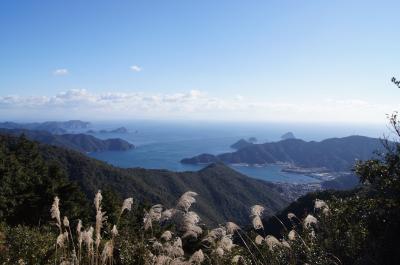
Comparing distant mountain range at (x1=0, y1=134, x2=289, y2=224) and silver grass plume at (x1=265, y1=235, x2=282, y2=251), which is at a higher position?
silver grass plume at (x1=265, y1=235, x2=282, y2=251)

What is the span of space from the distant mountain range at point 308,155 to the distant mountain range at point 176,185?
2445 inches

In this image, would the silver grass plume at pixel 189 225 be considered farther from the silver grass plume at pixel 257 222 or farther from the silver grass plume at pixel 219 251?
the silver grass plume at pixel 257 222

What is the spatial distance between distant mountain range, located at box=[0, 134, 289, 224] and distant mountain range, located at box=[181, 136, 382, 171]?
204 ft

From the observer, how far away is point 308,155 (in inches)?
7441

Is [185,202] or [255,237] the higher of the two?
[185,202]

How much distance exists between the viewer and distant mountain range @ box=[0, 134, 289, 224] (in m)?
68.3

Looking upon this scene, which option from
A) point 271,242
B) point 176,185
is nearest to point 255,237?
point 271,242

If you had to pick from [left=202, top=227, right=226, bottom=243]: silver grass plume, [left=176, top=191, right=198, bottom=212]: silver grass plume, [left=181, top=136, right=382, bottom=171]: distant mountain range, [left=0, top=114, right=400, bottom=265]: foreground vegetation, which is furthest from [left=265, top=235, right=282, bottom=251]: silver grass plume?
[left=181, top=136, right=382, bottom=171]: distant mountain range

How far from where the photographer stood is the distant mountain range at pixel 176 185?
68.3m

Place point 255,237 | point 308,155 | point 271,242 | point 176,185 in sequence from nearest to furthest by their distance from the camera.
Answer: point 271,242 → point 255,237 → point 176,185 → point 308,155

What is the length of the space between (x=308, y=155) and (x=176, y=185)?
118 m

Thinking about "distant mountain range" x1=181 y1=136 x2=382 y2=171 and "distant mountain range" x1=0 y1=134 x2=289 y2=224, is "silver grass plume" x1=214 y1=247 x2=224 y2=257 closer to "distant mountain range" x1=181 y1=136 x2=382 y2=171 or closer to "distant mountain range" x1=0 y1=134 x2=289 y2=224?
"distant mountain range" x1=0 y1=134 x2=289 y2=224

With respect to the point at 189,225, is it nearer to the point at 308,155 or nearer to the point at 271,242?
the point at 271,242

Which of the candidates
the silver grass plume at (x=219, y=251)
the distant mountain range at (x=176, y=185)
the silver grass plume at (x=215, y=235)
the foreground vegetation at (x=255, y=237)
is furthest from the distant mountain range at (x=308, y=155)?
the silver grass plume at (x=219, y=251)
